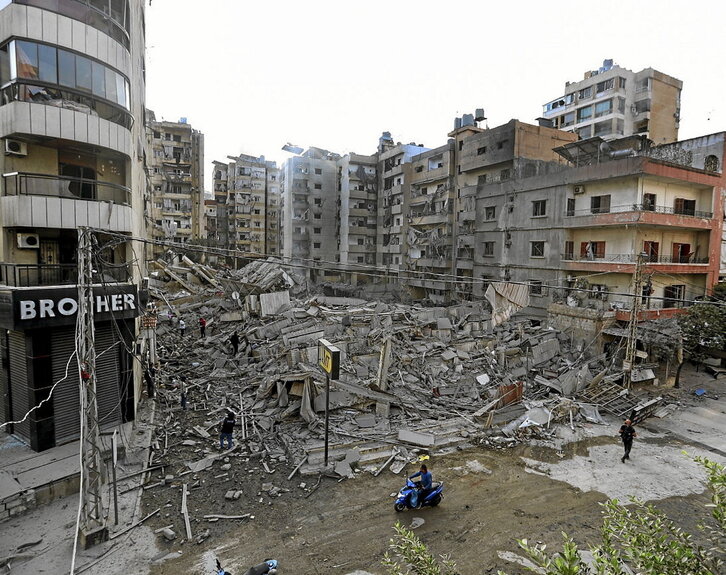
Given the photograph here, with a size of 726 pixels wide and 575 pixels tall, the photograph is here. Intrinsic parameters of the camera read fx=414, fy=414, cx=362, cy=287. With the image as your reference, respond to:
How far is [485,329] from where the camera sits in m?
28.3

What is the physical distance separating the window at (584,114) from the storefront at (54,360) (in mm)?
55495

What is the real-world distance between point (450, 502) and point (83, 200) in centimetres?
1534

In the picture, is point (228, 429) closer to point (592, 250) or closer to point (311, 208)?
point (592, 250)

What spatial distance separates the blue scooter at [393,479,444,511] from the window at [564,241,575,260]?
2433 centimetres

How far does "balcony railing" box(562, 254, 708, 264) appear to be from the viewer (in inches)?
1069

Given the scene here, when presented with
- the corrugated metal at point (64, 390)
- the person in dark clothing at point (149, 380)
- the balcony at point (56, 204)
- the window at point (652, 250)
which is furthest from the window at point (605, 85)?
the corrugated metal at point (64, 390)

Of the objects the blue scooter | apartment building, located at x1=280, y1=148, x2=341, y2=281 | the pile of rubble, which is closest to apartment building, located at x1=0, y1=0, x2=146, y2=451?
the pile of rubble

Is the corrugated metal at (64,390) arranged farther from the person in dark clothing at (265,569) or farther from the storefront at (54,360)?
the person in dark clothing at (265,569)

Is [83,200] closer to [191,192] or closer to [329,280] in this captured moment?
[329,280]

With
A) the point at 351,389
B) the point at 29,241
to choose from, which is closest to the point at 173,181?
the point at 29,241

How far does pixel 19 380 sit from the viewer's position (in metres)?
14.3

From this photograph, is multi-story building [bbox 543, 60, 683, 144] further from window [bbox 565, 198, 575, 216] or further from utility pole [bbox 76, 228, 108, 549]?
utility pole [bbox 76, 228, 108, 549]

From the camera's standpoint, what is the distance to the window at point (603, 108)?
48.4 metres

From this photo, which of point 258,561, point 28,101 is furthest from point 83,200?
point 258,561
